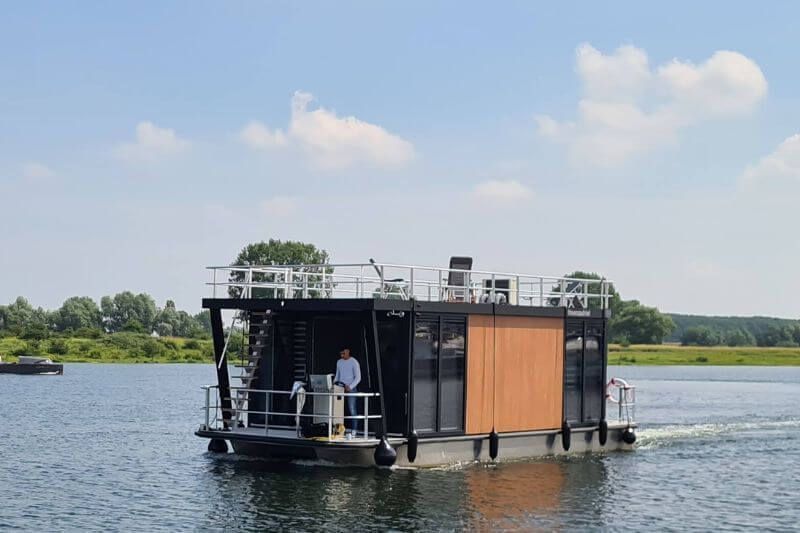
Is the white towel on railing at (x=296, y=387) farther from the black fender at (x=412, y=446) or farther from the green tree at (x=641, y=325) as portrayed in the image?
the green tree at (x=641, y=325)

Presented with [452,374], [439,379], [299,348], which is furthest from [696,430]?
[299,348]

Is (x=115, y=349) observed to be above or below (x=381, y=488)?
above

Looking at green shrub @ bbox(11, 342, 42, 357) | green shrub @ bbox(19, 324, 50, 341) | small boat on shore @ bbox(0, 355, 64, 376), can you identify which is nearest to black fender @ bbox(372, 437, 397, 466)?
small boat on shore @ bbox(0, 355, 64, 376)

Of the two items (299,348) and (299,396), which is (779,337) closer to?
(299,348)

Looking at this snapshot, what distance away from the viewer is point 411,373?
28.3 metres

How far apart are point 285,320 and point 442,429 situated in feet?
15.8

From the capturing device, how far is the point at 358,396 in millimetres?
28172

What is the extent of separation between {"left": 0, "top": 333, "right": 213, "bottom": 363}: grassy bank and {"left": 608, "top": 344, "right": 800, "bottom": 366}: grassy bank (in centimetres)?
4835

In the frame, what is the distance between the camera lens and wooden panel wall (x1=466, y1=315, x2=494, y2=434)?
2991cm

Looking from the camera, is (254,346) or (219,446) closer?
(254,346)

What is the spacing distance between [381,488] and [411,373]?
10.4 ft

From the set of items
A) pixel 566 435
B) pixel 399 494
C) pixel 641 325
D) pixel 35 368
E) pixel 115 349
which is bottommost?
pixel 399 494

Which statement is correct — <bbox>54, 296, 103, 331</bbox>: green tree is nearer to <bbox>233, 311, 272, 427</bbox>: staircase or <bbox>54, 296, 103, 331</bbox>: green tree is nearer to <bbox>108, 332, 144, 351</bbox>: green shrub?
<bbox>108, 332, 144, 351</bbox>: green shrub

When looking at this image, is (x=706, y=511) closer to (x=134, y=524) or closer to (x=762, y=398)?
(x=134, y=524)
